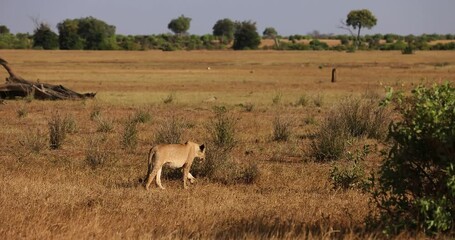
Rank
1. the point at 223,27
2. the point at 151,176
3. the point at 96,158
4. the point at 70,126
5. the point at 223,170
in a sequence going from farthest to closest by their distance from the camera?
the point at 223,27 → the point at 70,126 → the point at 96,158 → the point at 223,170 → the point at 151,176

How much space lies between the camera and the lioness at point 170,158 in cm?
1070

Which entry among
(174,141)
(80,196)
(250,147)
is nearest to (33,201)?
(80,196)

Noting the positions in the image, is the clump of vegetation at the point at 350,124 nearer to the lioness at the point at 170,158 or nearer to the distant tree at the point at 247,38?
Answer: the lioness at the point at 170,158

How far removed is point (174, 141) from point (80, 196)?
242 inches

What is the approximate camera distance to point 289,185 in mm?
11352

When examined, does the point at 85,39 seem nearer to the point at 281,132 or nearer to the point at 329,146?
the point at 281,132

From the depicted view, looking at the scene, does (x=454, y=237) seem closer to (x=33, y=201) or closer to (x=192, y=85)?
(x=33, y=201)

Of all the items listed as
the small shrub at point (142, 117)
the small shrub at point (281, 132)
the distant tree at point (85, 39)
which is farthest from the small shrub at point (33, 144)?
the distant tree at point (85, 39)

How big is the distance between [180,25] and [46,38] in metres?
78.6

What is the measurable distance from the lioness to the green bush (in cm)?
458

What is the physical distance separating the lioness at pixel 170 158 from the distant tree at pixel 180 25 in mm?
166424

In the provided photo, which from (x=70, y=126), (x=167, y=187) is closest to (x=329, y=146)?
(x=167, y=187)

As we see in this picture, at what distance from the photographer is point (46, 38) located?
99250mm

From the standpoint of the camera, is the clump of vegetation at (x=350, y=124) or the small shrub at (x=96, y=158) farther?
the clump of vegetation at (x=350, y=124)
